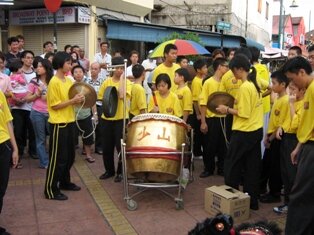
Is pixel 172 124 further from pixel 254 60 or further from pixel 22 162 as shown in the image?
pixel 22 162

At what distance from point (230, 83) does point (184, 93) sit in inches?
28.4

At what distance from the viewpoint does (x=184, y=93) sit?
6.27 m

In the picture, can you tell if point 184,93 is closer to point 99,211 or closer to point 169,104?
point 169,104

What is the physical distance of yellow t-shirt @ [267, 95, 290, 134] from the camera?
194 inches

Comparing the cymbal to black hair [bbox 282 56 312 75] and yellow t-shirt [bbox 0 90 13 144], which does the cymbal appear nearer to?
yellow t-shirt [bbox 0 90 13 144]

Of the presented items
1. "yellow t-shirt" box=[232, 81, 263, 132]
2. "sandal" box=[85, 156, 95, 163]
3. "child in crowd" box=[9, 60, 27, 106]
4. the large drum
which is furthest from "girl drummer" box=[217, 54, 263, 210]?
"child in crowd" box=[9, 60, 27, 106]

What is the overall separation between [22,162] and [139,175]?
9.70ft

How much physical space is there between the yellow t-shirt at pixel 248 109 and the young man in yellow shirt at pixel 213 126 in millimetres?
1214

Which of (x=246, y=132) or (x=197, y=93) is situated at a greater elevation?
(x=197, y=93)

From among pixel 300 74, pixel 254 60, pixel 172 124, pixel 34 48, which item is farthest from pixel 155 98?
pixel 34 48

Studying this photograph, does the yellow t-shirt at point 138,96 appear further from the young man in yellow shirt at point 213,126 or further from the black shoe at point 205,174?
the black shoe at point 205,174

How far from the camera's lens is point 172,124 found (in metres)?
4.94

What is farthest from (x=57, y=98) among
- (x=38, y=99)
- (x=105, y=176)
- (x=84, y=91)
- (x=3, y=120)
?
(x=38, y=99)

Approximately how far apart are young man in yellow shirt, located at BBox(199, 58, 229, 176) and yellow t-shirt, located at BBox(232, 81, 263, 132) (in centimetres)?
121
